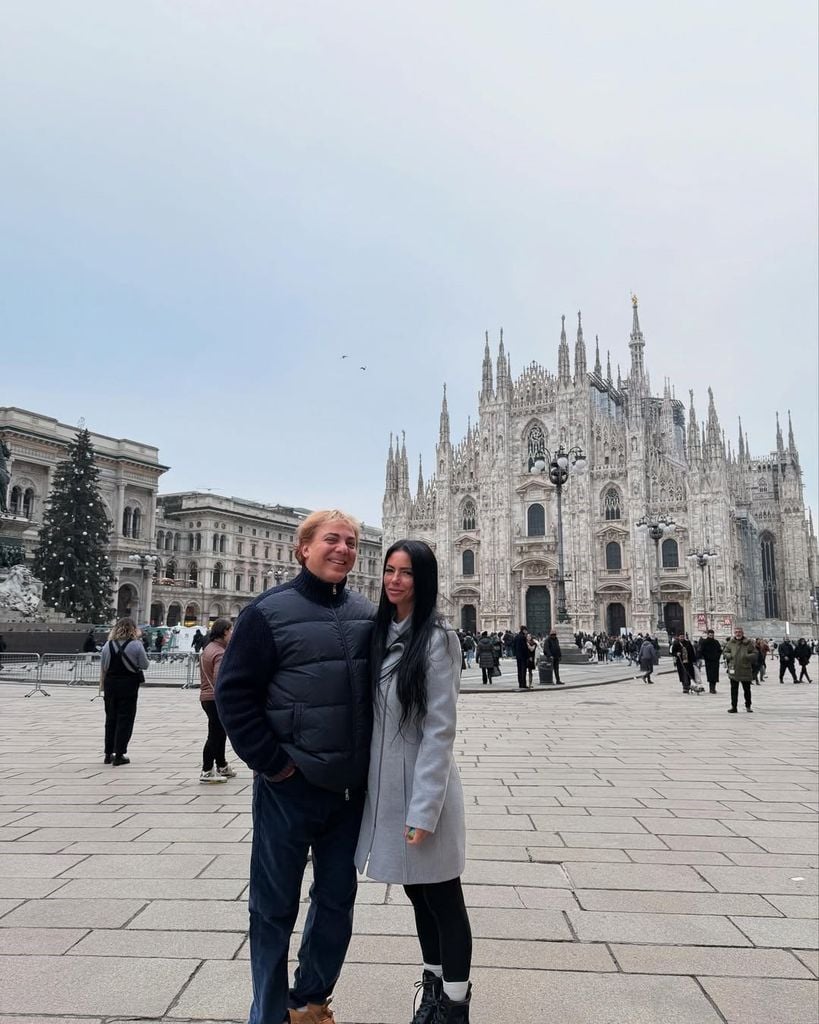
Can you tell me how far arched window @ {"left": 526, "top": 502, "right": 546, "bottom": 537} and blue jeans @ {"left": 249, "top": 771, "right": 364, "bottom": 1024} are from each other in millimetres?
49707

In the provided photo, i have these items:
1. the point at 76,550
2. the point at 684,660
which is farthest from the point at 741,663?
the point at 76,550

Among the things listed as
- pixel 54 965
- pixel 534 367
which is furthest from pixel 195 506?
pixel 54 965

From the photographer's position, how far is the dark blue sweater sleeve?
93.9 inches

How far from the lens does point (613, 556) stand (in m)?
48.7

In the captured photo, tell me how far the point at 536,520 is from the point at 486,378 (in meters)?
11.5

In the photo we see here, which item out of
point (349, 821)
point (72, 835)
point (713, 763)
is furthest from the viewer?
point (713, 763)

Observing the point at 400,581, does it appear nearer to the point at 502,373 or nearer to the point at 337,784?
the point at 337,784

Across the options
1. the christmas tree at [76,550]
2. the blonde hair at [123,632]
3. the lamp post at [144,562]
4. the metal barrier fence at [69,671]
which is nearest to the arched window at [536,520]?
the lamp post at [144,562]

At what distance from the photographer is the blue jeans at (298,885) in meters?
2.42

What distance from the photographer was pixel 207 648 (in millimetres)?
6934

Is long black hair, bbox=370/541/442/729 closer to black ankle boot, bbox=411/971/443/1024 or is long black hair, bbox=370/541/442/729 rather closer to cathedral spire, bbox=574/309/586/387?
black ankle boot, bbox=411/971/443/1024

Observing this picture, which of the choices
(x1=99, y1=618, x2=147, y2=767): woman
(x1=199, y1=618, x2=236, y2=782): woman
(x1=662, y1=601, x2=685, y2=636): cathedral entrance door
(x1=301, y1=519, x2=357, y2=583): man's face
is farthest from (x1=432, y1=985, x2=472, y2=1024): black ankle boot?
(x1=662, y1=601, x2=685, y2=636): cathedral entrance door

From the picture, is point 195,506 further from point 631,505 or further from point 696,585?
point 696,585

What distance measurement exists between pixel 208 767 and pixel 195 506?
2341 inches
